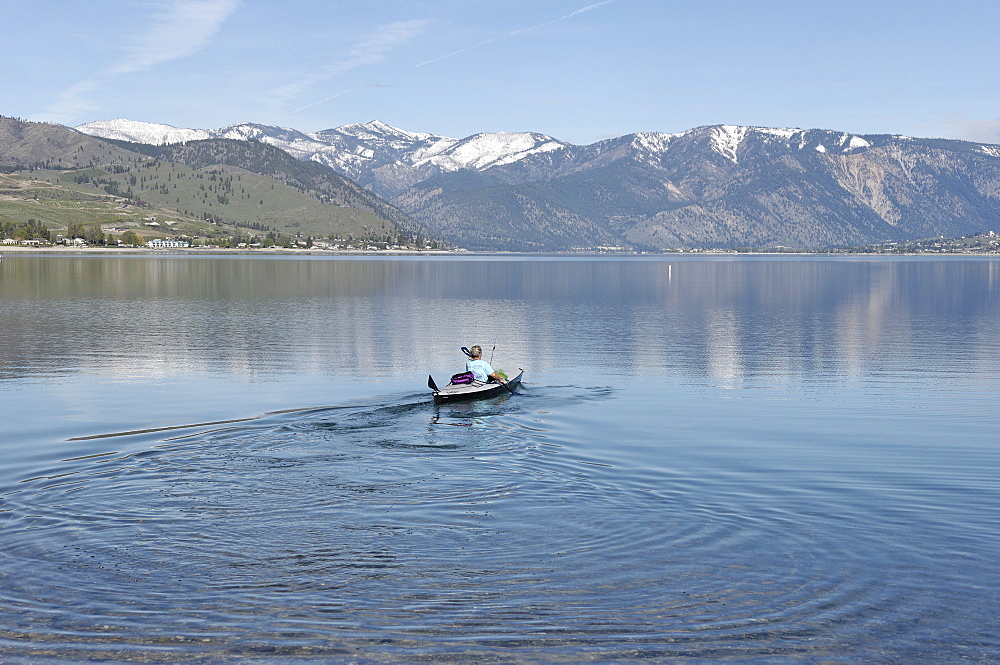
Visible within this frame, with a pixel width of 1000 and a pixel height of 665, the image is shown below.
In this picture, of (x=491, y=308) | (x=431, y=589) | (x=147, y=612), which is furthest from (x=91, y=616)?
(x=491, y=308)

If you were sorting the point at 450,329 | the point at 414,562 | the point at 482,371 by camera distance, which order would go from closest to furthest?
1. the point at 414,562
2. the point at 482,371
3. the point at 450,329

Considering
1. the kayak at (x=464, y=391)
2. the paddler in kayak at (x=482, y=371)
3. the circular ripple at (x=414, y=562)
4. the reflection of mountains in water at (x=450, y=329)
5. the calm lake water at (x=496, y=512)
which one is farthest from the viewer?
the reflection of mountains in water at (x=450, y=329)

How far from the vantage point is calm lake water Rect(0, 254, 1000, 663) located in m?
17.5

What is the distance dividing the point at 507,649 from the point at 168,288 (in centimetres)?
14486

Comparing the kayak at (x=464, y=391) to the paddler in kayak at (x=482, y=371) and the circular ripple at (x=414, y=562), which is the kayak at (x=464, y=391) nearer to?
the paddler in kayak at (x=482, y=371)

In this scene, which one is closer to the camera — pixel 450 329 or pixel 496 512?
pixel 496 512

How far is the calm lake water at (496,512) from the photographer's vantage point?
17453mm

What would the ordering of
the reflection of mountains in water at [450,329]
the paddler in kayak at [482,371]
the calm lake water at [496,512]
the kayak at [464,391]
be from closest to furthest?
1. the calm lake water at [496,512]
2. the kayak at [464,391]
3. the paddler in kayak at [482,371]
4. the reflection of mountains in water at [450,329]

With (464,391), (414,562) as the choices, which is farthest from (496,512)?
(464,391)

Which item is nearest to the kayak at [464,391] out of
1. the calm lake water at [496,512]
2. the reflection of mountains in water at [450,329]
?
the calm lake water at [496,512]

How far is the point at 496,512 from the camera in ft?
83.4

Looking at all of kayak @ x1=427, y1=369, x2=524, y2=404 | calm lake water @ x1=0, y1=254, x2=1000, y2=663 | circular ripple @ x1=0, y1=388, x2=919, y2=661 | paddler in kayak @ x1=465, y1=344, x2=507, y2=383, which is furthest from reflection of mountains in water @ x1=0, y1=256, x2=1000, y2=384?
circular ripple @ x1=0, y1=388, x2=919, y2=661

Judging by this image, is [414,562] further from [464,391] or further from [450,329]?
[450,329]

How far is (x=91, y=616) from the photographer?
1783 cm
